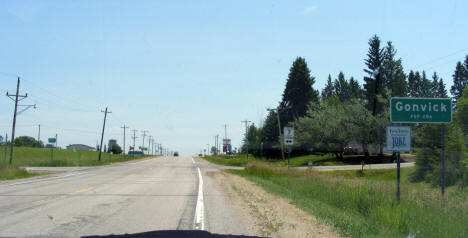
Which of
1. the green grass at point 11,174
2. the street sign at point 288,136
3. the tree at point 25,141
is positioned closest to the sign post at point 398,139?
the street sign at point 288,136

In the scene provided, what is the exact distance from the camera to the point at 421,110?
36.8 ft

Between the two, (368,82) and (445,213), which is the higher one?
(368,82)

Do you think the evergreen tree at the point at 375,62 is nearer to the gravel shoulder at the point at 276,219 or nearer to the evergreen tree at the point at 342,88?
the evergreen tree at the point at 342,88

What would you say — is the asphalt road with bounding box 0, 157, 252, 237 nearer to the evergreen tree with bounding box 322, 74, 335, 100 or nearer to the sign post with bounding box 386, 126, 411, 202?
the sign post with bounding box 386, 126, 411, 202

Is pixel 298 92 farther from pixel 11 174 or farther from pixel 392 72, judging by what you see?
pixel 11 174

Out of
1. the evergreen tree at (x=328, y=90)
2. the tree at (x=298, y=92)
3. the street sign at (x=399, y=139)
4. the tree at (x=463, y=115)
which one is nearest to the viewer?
the street sign at (x=399, y=139)

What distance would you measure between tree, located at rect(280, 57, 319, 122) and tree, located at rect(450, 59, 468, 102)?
84.7 ft

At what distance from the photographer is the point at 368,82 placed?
72188 mm

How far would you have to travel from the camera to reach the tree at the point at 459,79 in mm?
75438

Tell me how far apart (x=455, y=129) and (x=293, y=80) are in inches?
2447

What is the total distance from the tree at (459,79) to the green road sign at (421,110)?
72976 millimetres

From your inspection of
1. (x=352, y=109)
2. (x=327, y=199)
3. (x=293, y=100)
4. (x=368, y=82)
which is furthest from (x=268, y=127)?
(x=327, y=199)

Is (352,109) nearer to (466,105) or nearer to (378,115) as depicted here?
(378,115)

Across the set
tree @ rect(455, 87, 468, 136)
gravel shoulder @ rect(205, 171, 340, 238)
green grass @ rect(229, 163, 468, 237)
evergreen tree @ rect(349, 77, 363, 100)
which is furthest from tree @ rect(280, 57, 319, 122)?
gravel shoulder @ rect(205, 171, 340, 238)
